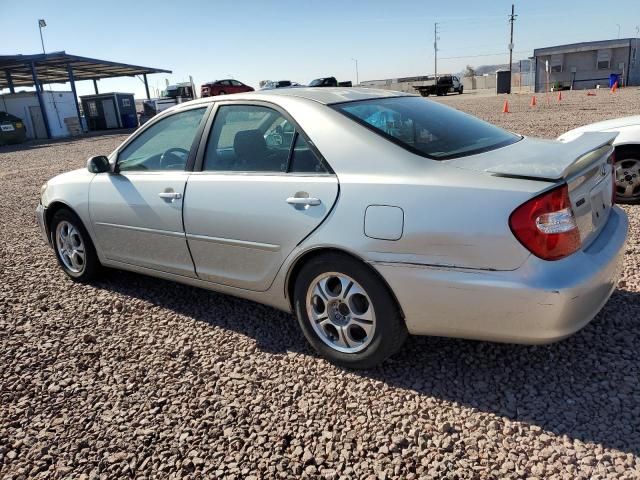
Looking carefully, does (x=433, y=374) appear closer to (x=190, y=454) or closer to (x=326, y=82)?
(x=190, y=454)

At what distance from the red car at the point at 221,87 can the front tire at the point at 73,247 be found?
3069 centimetres

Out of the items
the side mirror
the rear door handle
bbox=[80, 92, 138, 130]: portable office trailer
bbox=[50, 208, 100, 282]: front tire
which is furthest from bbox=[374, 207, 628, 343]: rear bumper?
bbox=[80, 92, 138, 130]: portable office trailer

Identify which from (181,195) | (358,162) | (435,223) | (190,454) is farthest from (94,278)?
(435,223)

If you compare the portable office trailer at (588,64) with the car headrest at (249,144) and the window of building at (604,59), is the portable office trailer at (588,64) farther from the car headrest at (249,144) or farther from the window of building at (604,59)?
the car headrest at (249,144)

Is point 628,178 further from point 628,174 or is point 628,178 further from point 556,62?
point 556,62

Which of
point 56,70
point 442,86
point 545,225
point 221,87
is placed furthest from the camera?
point 442,86

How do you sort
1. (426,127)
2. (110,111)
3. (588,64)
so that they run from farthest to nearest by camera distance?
(588,64) → (110,111) → (426,127)

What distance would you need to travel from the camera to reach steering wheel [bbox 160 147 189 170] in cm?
366

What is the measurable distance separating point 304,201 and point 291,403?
109 cm

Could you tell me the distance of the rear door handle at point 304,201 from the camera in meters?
2.83

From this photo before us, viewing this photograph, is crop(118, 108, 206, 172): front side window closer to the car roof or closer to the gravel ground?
the car roof

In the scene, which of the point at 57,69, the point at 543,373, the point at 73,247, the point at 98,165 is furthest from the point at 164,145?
the point at 57,69

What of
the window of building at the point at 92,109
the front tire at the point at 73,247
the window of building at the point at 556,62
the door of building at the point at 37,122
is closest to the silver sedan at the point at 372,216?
the front tire at the point at 73,247

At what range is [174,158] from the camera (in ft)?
12.4
